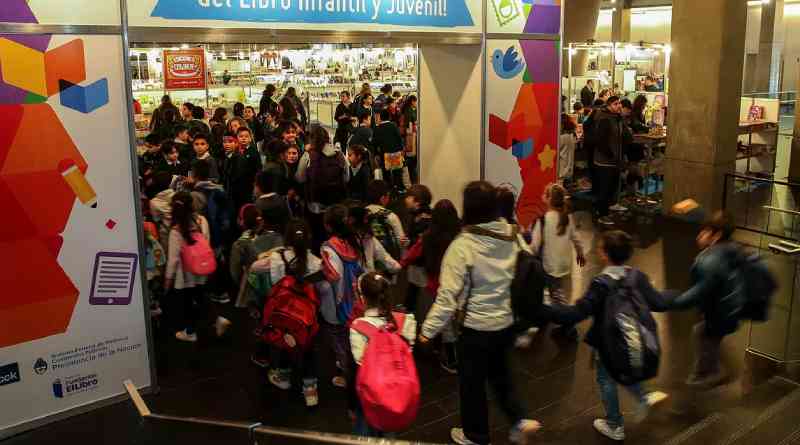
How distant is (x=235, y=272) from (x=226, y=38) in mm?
1701

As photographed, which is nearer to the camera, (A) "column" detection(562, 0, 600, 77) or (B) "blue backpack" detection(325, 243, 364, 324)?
(B) "blue backpack" detection(325, 243, 364, 324)

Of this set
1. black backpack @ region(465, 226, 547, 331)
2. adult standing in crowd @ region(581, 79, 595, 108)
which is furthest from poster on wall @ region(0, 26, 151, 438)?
adult standing in crowd @ region(581, 79, 595, 108)

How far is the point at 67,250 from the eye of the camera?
15.2 feet

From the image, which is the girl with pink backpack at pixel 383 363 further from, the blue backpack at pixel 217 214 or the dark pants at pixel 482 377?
the blue backpack at pixel 217 214

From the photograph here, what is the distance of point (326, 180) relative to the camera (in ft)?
22.2

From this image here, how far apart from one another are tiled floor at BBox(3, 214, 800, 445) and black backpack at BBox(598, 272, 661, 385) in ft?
2.39

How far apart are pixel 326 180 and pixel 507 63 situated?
2209mm

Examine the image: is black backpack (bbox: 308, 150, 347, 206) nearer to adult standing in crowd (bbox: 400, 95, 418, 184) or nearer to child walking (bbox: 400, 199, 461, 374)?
child walking (bbox: 400, 199, 461, 374)

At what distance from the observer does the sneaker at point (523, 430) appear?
13.5ft

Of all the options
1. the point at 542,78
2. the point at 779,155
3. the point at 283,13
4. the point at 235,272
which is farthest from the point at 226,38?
the point at 779,155

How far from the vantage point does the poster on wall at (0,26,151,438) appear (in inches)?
172

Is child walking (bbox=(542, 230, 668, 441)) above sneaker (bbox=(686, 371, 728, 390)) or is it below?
above

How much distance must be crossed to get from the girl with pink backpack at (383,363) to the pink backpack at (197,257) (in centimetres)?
208

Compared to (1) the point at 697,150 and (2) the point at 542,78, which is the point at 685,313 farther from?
(1) the point at 697,150
